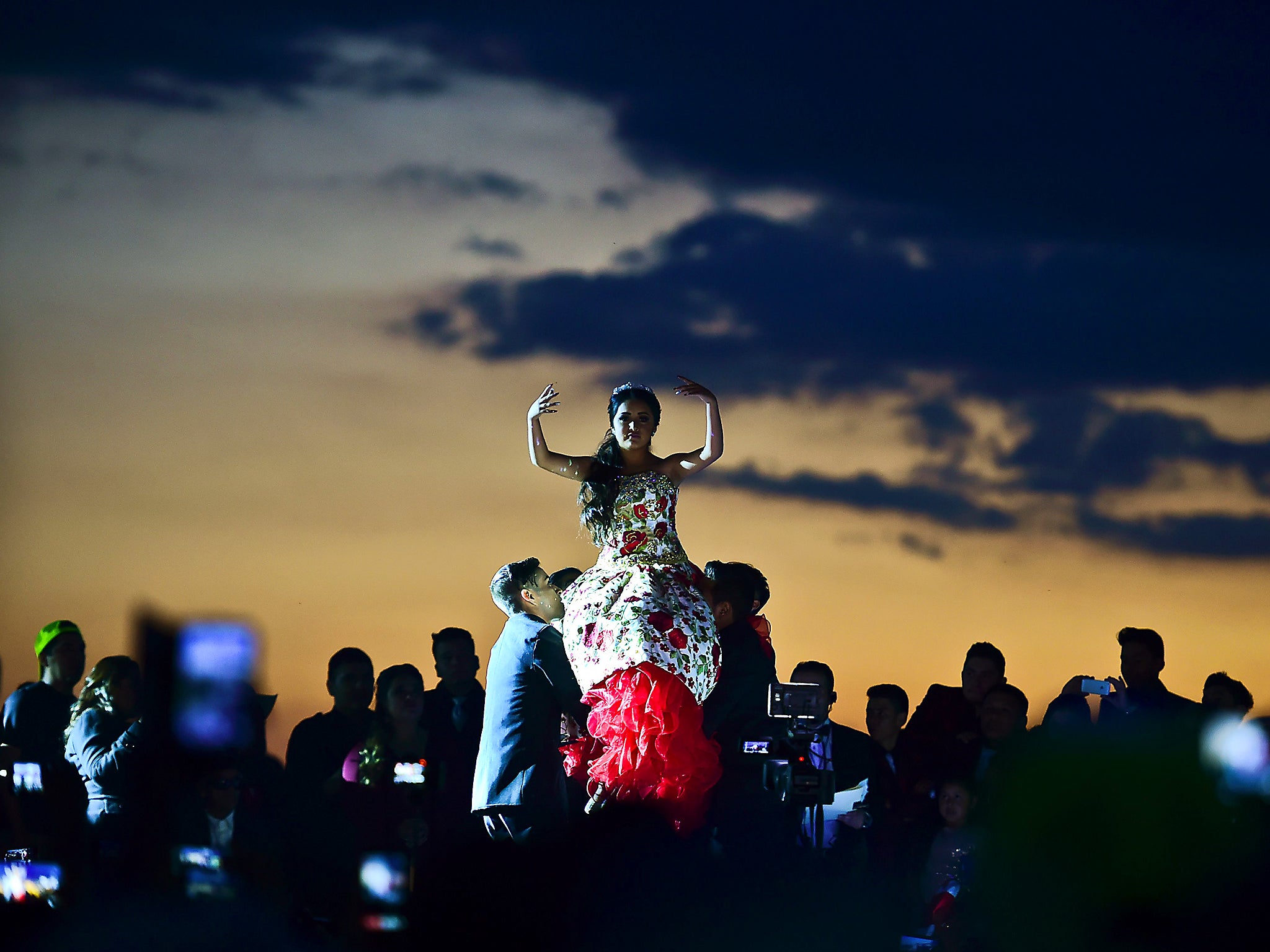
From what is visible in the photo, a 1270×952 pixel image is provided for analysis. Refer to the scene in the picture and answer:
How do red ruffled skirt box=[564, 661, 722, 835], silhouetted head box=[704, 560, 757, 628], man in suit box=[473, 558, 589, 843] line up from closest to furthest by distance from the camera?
1. red ruffled skirt box=[564, 661, 722, 835]
2. man in suit box=[473, 558, 589, 843]
3. silhouetted head box=[704, 560, 757, 628]

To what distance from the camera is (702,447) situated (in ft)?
24.3

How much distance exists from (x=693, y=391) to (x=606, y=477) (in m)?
0.61

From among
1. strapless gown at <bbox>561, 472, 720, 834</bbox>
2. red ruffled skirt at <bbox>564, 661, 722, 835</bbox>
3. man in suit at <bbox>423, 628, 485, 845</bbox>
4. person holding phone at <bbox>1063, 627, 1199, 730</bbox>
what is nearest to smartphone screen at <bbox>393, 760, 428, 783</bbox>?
man in suit at <bbox>423, 628, 485, 845</bbox>

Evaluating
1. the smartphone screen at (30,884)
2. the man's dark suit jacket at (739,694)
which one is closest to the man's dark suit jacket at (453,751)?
the man's dark suit jacket at (739,694)

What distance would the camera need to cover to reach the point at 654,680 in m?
6.64

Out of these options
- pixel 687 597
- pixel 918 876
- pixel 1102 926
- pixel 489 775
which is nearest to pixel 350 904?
pixel 489 775

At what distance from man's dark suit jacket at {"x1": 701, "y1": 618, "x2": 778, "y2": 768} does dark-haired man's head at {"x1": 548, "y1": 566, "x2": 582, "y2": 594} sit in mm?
841

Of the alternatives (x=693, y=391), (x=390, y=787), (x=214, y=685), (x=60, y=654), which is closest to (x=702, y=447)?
(x=693, y=391)

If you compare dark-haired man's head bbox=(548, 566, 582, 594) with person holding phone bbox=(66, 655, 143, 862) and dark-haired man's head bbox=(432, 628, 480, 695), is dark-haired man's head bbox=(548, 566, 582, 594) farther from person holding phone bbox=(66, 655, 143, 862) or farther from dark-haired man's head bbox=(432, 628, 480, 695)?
person holding phone bbox=(66, 655, 143, 862)

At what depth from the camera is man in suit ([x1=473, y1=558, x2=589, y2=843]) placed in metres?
7.03

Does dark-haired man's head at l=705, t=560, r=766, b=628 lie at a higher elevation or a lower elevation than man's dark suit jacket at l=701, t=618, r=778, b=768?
higher

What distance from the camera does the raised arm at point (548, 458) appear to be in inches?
291

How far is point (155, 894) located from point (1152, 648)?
16.6ft

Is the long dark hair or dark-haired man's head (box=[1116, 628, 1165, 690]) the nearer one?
the long dark hair
